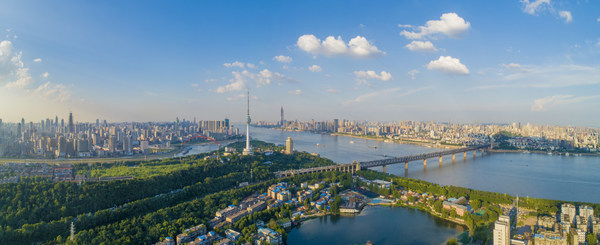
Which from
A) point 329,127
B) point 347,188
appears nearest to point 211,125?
point 329,127

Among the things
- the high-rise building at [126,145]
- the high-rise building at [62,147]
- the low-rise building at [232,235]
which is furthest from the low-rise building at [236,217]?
the high-rise building at [126,145]

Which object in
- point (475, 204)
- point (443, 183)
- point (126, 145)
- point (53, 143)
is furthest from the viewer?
point (126, 145)

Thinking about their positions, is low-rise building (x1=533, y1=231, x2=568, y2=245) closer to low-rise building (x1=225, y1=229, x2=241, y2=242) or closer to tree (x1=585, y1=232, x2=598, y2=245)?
tree (x1=585, y1=232, x2=598, y2=245)

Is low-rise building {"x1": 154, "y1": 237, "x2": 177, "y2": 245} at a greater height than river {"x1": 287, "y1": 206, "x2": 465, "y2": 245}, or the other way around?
low-rise building {"x1": 154, "y1": 237, "x2": 177, "y2": 245}

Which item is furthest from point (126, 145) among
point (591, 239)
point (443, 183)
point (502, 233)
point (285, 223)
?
point (591, 239)

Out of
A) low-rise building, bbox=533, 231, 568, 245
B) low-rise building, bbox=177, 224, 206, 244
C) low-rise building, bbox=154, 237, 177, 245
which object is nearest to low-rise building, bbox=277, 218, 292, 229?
low-rise building, bbox=177, 224, 206, 244

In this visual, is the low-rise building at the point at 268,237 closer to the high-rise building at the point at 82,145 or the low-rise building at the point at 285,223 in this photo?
the low-rise building at the point at 285,223

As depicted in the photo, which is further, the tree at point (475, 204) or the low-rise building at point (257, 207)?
the tree at point (475, 204)

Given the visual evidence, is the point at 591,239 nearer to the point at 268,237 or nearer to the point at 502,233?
the point at 502,233

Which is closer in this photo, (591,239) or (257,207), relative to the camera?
(591,239)

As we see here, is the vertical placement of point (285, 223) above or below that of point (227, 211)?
below

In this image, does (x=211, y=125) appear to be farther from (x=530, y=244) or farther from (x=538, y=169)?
(x=530, y=244)

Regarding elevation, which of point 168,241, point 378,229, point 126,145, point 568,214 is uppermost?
point 126,145
